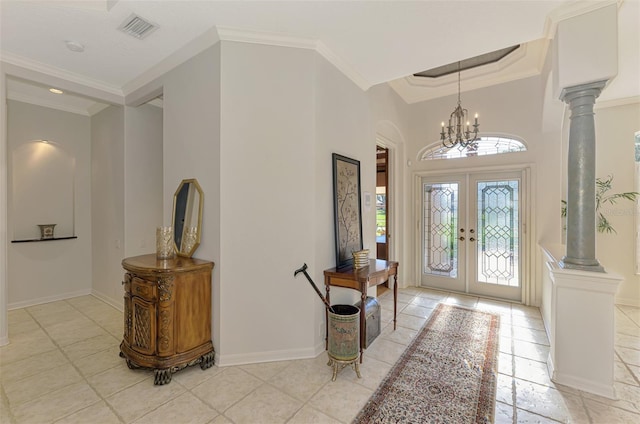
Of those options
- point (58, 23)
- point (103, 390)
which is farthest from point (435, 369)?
point (58, 23)

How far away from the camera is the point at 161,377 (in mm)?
2299

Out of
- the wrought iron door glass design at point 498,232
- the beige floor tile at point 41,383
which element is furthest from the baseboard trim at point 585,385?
the beige floor tile at point 41,383

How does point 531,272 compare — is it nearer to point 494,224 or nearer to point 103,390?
point 494,224

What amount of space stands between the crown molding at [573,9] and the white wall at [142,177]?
4861mm

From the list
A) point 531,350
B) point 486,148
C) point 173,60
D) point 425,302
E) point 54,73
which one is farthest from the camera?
point 486,148

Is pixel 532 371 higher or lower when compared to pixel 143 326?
lower

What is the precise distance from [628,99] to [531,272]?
299 centimetres

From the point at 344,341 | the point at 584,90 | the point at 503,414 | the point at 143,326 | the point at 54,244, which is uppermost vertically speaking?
the point at 584,90

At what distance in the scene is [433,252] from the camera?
17.1ft

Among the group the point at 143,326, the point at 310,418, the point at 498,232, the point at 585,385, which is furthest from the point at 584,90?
the point at 143,326

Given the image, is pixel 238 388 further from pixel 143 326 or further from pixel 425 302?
pixel 425 302

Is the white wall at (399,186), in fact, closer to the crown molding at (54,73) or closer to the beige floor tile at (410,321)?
the beige floor tile at (410,321)

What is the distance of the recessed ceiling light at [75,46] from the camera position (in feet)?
9.22

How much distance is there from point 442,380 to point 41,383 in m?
3.43
